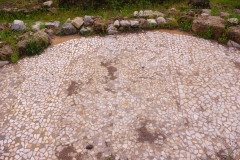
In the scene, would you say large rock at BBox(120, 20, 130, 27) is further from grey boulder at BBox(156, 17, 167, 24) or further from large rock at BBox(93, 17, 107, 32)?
grey boulder at BBox(156, 17, 167, 24)

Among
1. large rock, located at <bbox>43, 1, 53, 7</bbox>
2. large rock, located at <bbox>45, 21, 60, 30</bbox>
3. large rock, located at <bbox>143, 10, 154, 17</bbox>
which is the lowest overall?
large rock, located at <bbox>45, 21, 60, 30</bbox>

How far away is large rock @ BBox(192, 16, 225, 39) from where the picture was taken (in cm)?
793

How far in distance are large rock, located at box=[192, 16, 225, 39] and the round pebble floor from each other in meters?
0.46

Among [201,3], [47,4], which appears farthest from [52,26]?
[201,3]

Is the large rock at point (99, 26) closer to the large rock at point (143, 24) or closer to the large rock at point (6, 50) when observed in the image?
the large rock at point (143, 24)

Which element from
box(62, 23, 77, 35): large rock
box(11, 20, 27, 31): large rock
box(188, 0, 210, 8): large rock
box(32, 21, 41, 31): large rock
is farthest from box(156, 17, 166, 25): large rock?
box(11, 20, 27, 31): large rock

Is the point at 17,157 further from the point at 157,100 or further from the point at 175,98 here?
the point at 175,98

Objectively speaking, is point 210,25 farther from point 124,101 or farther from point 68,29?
point 68,29

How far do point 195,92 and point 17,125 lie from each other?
4.83 meters

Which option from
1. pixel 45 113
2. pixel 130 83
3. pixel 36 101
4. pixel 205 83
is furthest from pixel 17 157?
pixel 205 83

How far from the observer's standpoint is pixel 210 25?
314 inches

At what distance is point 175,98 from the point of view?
5977 millimetres

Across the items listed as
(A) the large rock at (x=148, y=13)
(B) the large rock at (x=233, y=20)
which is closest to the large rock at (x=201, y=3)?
(B) the large rock at (x=233, y=20)

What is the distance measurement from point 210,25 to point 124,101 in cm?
465
